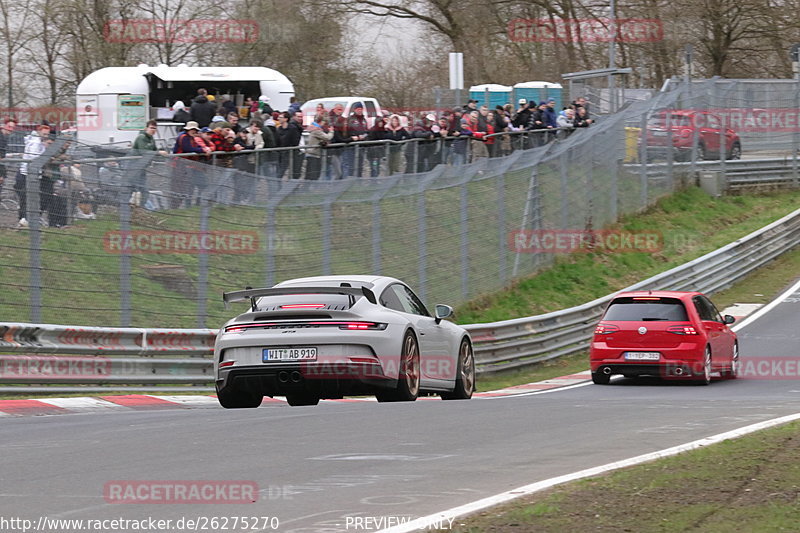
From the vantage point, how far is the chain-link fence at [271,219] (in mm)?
14781

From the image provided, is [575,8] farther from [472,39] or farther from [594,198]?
[594,198]

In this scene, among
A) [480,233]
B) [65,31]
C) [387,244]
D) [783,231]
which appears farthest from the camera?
[65,31]

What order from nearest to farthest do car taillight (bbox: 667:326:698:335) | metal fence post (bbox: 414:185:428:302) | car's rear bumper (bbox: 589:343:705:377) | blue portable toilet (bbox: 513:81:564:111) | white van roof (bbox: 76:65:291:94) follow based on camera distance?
1. car's rear bumper (bbox: 589:343:705:377)
2. car taillight (bbox: 667:326:698:335)
3. metal fence post (bbox: 414:185:428:302)
4. white van roof (bbox: 76:65:291:94)
5. blue portable toilet (bbox: 513:81:564:111)

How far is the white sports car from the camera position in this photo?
1258cm

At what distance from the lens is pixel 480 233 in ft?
80.9

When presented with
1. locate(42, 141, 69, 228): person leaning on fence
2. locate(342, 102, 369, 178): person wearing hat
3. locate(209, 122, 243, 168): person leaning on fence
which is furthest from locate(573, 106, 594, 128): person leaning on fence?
locate(42, 141, 69, 228): person leaning on fence

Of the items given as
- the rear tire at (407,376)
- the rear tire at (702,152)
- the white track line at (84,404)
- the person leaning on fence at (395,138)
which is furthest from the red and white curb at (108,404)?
the rear tire at (702,152)

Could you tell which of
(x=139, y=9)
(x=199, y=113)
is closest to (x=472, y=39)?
(x=139, y=9)

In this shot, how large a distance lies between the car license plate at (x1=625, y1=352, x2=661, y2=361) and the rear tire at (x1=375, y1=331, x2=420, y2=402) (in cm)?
725

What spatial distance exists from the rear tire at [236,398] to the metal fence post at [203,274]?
132 inches

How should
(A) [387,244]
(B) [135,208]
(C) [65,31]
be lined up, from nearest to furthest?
(B) [135,208], (A) [387,244], (C) [65,31]

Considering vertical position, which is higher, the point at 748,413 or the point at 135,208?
the point at 135,208

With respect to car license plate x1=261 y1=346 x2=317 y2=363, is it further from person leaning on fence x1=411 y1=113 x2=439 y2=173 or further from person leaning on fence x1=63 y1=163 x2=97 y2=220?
person leaning on fence x1=411 y1=113 x2=439 y2=173

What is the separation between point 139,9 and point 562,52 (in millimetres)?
18625
